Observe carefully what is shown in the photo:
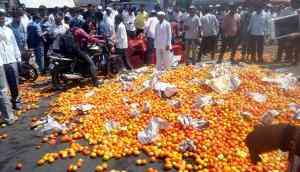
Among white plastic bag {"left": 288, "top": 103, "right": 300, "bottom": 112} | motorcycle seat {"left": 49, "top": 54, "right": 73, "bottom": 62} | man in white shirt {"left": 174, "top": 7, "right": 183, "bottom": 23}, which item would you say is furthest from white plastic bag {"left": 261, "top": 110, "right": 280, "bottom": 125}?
man in white shirt {"left": 174, "top": 7, "right": 183, "bottom": 23}

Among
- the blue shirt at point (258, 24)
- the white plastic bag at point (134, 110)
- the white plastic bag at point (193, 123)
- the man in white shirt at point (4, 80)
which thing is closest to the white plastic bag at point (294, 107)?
the white plastic bag at point (193, 123)

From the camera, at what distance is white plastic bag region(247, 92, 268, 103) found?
8992 millimetres

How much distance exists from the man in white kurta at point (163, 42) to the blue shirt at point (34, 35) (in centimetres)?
456

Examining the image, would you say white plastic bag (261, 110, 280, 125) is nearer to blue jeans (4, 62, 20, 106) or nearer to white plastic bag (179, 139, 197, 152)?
white plastic bag (179, 139, 197, 152)

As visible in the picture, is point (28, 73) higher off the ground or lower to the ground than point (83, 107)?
lower

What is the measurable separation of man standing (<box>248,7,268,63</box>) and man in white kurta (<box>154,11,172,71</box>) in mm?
4440

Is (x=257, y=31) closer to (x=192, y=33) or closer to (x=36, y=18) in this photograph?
(x=192, y=33)

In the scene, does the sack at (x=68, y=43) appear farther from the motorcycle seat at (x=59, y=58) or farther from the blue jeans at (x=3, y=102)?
the blue jeans at (x=3, y=102)

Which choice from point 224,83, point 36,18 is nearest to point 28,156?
point 224,83

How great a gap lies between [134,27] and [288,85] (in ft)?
38.2

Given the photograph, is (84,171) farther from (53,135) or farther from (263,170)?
(263,170)

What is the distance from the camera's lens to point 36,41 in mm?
16141

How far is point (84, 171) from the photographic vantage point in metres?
6.85

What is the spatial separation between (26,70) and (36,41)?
1.46m
